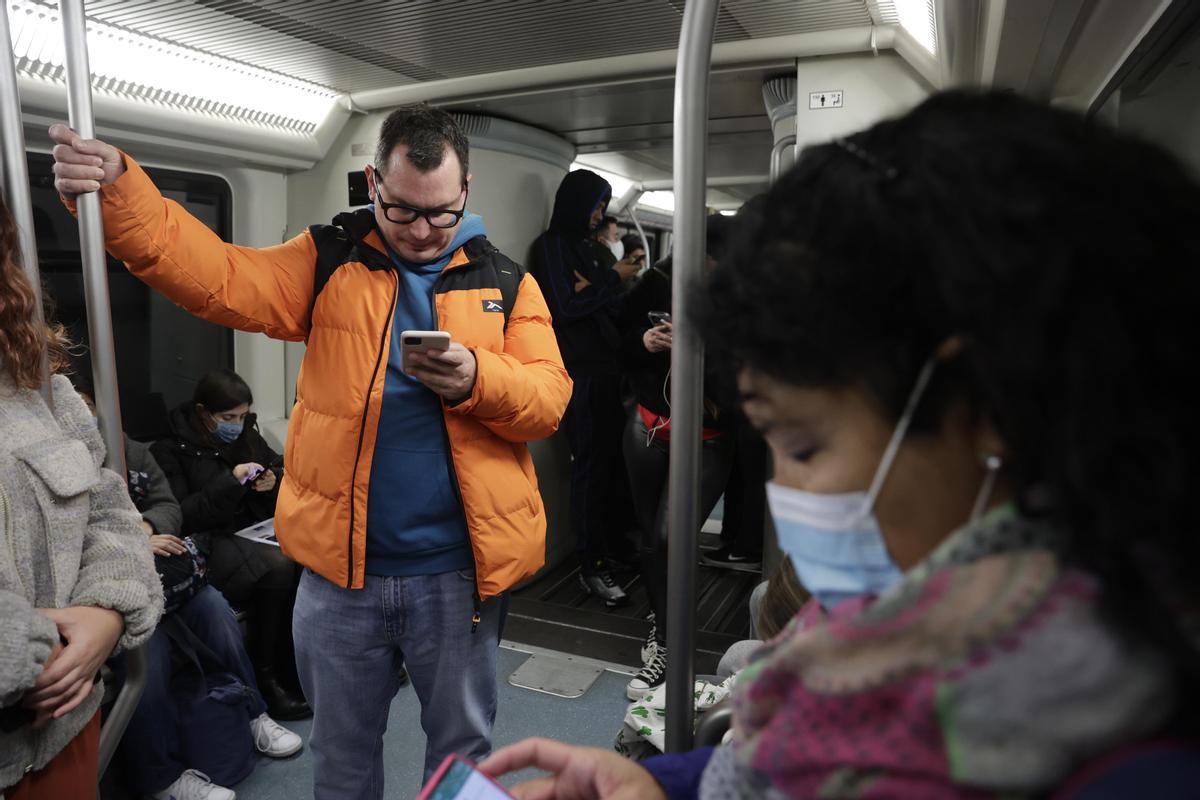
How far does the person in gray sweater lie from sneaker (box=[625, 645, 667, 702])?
7.39 ft

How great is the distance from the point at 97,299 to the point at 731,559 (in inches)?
164

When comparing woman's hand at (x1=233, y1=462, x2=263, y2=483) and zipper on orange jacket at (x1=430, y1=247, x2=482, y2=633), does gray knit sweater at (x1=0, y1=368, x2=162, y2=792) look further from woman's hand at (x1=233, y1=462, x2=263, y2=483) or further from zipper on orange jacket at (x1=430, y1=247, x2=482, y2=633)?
woman's hand at (x1=233, y1=462, x2=263, y2=483)

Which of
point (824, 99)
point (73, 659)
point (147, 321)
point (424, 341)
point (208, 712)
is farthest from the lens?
point (147, 321)

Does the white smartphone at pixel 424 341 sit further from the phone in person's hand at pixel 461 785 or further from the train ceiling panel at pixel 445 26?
the train ceiling panel at pixel 445 26

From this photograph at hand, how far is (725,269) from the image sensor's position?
2.39 ft

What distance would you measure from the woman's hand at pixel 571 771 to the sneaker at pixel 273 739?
2391 mm

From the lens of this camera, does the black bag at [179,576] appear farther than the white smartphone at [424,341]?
Yes

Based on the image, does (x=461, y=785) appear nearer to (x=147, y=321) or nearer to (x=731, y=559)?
(x=147, y=321)

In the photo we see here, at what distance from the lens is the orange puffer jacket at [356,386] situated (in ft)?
6.25

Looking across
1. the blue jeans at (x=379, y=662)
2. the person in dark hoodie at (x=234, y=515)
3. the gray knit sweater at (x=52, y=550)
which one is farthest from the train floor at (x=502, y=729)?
the gray knit sweater at (x=52, y=550)

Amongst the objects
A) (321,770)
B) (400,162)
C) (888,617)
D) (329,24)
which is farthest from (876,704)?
(329,24)

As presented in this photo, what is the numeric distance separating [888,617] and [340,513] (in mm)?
1565

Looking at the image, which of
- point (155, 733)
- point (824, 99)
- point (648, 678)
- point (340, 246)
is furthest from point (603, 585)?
point (340, 246)

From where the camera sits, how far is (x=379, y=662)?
2029 mm
